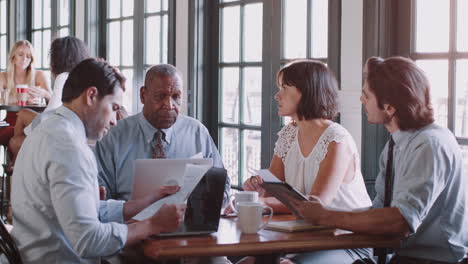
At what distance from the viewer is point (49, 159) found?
6.75 feet

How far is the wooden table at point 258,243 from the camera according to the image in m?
2.05

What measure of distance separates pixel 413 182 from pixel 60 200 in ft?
3.65

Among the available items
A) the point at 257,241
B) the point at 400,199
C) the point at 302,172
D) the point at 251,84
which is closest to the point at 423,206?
the point at 400,199

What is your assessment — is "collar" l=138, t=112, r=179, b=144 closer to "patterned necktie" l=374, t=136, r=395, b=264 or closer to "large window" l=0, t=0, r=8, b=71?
"patterned necktie" l=374, t=136, r=395, b=264

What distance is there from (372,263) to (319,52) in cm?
168

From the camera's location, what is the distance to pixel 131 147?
302 cm

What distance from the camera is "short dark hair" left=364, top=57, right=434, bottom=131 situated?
237 cm

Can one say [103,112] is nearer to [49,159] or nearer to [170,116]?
[49,159]

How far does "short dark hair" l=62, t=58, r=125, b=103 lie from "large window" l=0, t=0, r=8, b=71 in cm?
730

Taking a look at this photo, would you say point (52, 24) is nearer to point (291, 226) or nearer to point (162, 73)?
point (162, 73)

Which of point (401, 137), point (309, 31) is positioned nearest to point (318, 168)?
point (401, 137)

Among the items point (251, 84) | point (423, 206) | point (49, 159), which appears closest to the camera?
point (49, 159)

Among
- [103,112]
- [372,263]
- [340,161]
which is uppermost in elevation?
[103,112]

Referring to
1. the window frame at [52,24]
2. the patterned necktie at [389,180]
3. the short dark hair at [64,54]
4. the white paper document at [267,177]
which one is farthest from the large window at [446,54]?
the window frame at [52,24]
